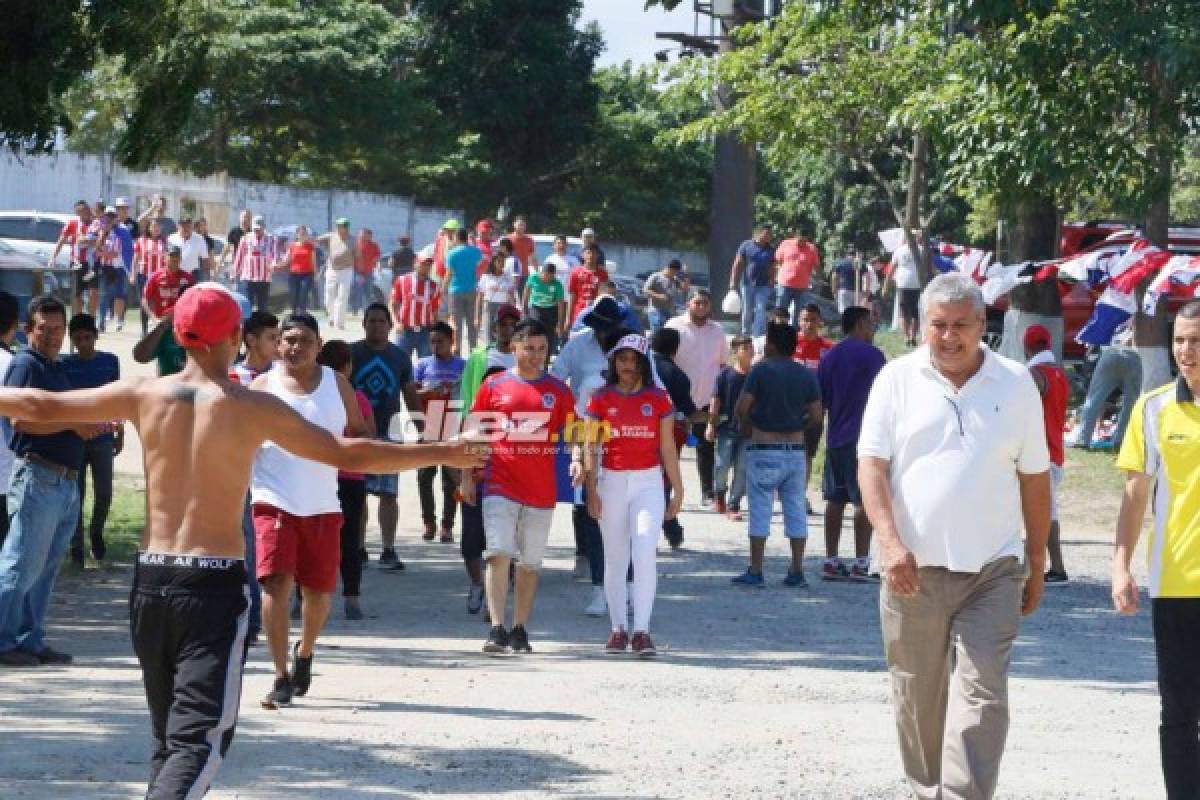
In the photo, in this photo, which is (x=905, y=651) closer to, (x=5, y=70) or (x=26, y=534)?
(x=26, y=534)

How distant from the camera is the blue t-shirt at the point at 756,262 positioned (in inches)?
1054

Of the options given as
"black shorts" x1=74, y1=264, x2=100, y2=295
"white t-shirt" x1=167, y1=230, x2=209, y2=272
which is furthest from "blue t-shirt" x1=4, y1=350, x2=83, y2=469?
"white t-shirt" x1=167, y1=230, x2=209, y2=272

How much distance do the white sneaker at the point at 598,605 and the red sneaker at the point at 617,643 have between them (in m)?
1.56

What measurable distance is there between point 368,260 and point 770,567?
67.8ft

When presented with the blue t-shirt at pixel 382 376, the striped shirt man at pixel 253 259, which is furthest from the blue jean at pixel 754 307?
the blue t-shirt at pixel 382 376

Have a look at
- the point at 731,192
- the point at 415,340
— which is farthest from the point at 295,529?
the point at 731,192

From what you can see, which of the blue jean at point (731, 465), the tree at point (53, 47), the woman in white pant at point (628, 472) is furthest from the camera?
the blue jean at point (731, 465)

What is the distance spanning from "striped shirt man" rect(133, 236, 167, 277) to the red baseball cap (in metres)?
24.7

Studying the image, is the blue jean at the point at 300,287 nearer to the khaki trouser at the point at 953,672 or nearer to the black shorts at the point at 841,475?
the black shorts at the point at 841,475

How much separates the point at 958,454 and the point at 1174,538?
33.0 inches

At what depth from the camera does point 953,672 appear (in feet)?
23.8

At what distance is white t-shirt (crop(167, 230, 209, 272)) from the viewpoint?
98.5ft

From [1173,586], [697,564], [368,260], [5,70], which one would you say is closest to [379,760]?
[1173,586]

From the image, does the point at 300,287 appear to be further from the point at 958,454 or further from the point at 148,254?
the point at 958,454
